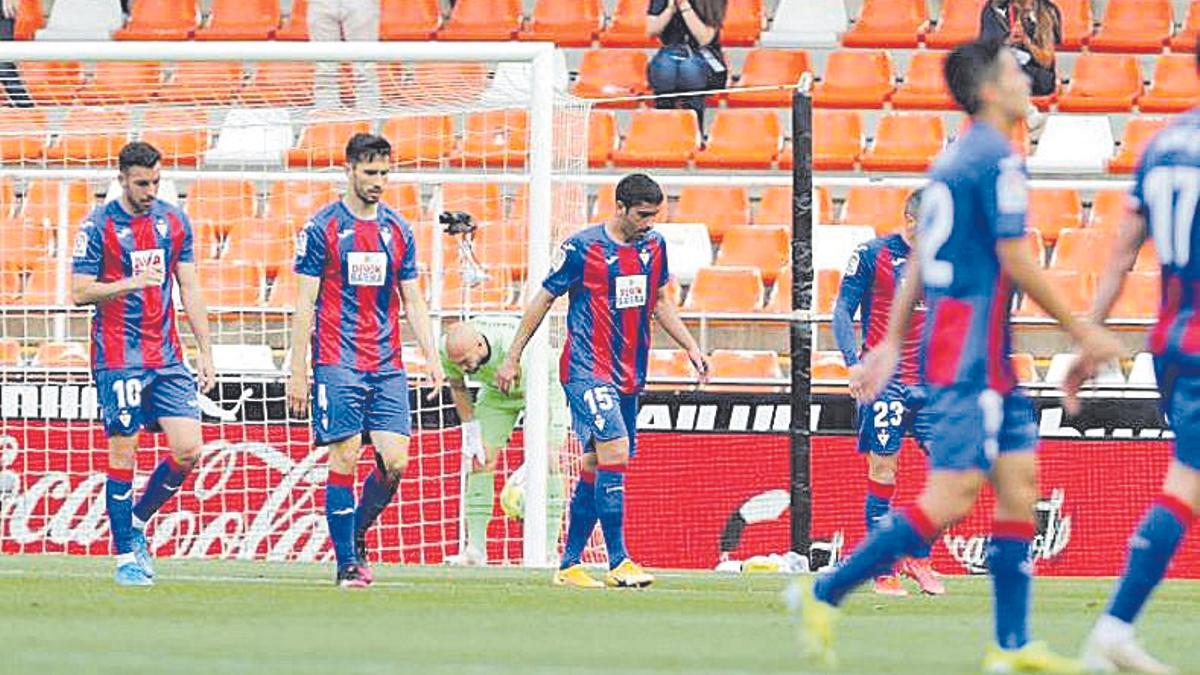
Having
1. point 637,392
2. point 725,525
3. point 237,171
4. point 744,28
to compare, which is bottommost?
point 725,525

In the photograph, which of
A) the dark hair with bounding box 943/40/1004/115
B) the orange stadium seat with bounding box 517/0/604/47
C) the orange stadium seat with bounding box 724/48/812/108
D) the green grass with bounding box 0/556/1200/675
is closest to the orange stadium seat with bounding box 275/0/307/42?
the orange stadium seat with bounding box 517/0/604/47

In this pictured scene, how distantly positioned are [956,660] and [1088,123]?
1194cm

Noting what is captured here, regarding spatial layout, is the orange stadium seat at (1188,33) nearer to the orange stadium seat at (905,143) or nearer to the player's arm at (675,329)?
the orange stadium seat at (905,143)

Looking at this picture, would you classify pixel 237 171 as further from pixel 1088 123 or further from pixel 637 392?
pixel 1088 123

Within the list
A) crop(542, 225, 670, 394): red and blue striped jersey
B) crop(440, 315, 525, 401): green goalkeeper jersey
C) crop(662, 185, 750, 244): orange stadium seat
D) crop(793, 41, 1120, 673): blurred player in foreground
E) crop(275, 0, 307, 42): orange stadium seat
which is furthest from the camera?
crop(275, 0, 307, 42): orange stadium seat

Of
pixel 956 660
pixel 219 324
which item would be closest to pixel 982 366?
pixel 956 660

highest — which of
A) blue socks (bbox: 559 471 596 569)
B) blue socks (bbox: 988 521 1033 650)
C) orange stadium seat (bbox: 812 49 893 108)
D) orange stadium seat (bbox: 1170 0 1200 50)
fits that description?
orange stadium seat (bbox: 1170 0 1200 50)

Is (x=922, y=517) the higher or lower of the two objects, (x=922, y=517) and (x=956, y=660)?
the higher

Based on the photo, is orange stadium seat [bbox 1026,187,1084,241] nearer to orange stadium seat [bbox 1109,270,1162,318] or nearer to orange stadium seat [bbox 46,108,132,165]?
orange stadium seat [bbox 1109,270,1162,318]

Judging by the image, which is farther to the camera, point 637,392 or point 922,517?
point 637,392

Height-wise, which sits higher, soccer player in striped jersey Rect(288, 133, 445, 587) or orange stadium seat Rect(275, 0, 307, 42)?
orange stadium seat Rect(275, 0, 307, 42)

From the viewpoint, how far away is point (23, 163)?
16.8 meters

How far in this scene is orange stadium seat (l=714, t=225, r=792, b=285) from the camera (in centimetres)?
1755

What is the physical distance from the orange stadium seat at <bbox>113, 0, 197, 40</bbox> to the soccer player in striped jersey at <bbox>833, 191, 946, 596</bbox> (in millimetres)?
10290
